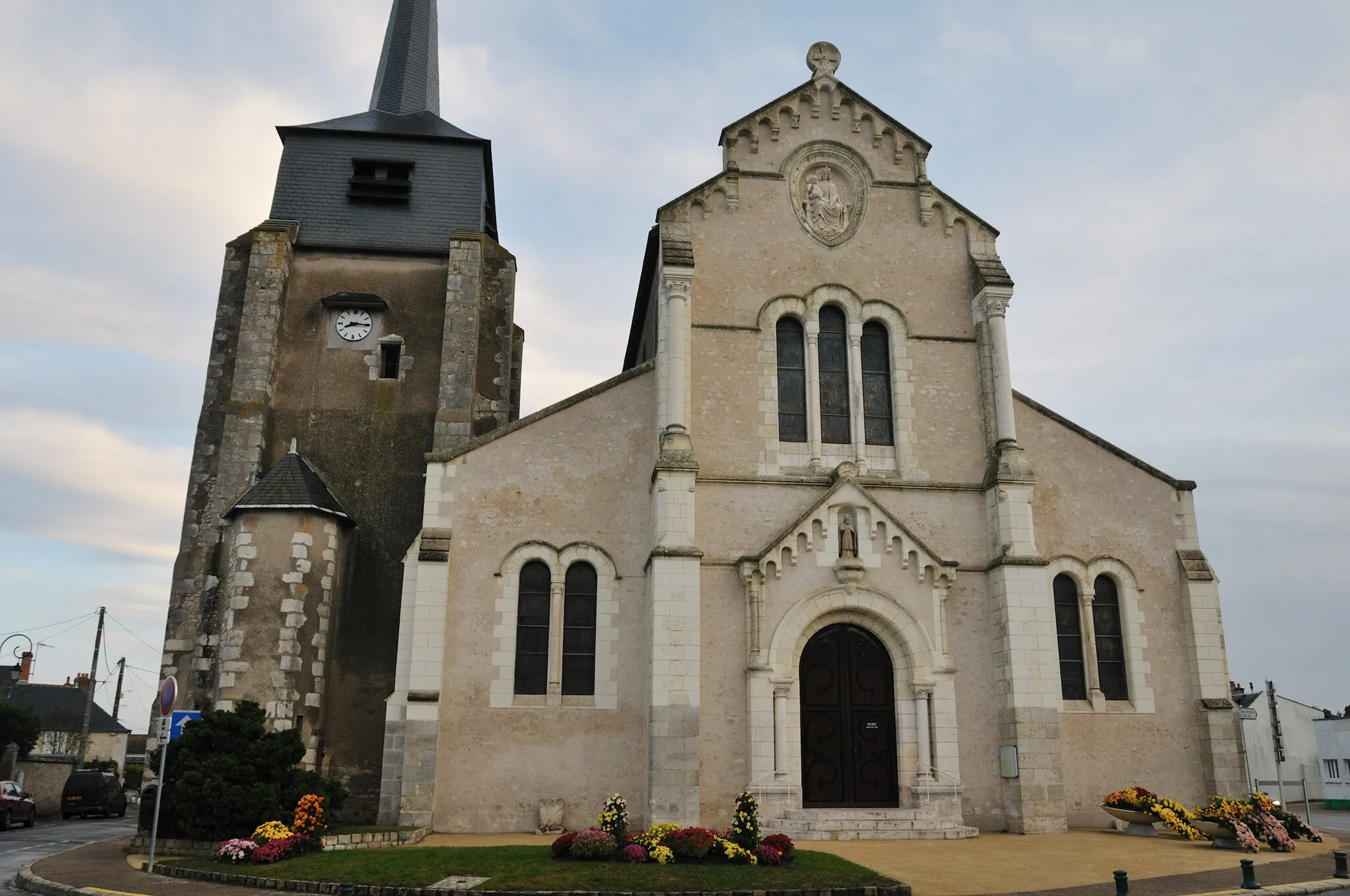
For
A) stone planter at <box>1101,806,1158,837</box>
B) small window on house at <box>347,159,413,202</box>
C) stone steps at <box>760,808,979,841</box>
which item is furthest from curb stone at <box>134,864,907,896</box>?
small window on house at <box>347,159,413,202</box>

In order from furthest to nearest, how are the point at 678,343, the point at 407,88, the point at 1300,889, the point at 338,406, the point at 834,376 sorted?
the point at 407,88
the point at 338,406
the point at 834,376
the point at 678,343
the point at 1300,889

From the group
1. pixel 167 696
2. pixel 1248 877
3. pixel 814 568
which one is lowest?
pixel 1248 877

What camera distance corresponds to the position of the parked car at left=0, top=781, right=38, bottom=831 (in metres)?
23.1

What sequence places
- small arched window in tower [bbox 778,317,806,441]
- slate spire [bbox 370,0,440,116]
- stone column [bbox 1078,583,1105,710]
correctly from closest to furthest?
1. stone column [bbox 1078,583,1105,710]
2. small arched window in tower [bbox 778,317,806,441]
3. slate spire [bbox 370,0,440,116]

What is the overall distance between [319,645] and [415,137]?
1327 centimetres

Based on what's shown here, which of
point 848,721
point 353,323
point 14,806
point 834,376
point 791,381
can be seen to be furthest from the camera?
point 14,806

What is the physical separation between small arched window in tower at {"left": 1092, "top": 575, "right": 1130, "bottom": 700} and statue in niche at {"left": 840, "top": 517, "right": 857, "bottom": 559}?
4.94m

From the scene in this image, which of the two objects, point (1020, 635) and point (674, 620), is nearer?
point (674, 620)

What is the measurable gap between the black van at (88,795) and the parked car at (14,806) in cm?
382

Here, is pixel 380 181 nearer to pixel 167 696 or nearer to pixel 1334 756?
pixel 167 696

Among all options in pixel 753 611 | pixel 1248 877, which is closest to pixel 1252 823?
pixel 1248 877

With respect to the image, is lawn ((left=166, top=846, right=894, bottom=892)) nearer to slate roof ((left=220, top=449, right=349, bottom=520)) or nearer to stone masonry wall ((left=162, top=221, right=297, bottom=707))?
slate roof ((left=220, top=449, right=349, bottom=520))

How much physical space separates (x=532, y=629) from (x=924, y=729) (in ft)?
22.9

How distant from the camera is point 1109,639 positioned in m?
18.5
